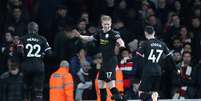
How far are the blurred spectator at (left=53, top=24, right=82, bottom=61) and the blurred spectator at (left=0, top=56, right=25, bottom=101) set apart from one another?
1560mm

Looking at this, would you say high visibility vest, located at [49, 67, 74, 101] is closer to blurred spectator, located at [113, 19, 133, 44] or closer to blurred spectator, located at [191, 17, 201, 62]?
blurred spectator, located at [113, 19, 133, 44]

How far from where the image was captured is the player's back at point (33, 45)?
20.5 m

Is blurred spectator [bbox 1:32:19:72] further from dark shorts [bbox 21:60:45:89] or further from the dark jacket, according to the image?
dark shorts [bbox 21:60:45:89]

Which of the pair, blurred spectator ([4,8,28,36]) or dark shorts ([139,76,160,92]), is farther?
blurred spectator ([4,8,28,36])

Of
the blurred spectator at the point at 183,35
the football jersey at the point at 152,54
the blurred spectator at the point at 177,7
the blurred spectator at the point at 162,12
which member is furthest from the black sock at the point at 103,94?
the blurred spectator at the point at 177,7

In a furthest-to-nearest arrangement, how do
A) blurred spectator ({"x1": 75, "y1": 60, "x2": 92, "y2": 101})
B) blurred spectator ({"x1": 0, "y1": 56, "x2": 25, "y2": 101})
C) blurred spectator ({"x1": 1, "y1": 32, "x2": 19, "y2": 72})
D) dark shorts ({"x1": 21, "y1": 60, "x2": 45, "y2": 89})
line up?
blurred spectator ({"x1": 1, "y1": 32, "x2": 19, "y2": 72})
blurred spectator ({"x1": 75, "y1": 60, "x2": 92, "y2": 101})
blurred spectator ({"x1": 0, "y1": 56, "x2": 25, "y2": 101})
dark shorts ({"x1": 21, "y1": 60, "x2": 45, "y2": 89})

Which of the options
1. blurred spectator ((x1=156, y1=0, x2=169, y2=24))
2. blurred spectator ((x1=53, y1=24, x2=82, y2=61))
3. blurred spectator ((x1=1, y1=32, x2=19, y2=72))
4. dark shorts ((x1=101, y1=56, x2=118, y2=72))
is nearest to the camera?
dark shorts ((x1=101, y1=56, x2=118, y2=72))

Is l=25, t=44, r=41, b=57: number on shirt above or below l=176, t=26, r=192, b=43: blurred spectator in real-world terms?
below

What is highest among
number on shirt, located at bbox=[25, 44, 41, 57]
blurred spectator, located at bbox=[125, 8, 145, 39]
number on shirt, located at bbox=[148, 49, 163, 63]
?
blurred spectator, located at bbox=[125, 8, 145, 39]

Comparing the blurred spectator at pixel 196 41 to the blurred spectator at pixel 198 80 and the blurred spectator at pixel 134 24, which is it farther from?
the blurred spectator at pixel 134 24

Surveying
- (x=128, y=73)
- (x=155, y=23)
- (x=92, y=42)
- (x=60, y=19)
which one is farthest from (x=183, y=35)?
(x=60, y=19)

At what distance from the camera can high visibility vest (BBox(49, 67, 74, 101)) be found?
21109 mm

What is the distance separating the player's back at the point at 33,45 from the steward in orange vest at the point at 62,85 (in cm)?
92

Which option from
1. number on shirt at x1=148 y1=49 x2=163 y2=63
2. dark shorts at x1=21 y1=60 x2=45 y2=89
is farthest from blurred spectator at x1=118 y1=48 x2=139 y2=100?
dark shorts at x1=21 y1=60 x2=45 y2=89
